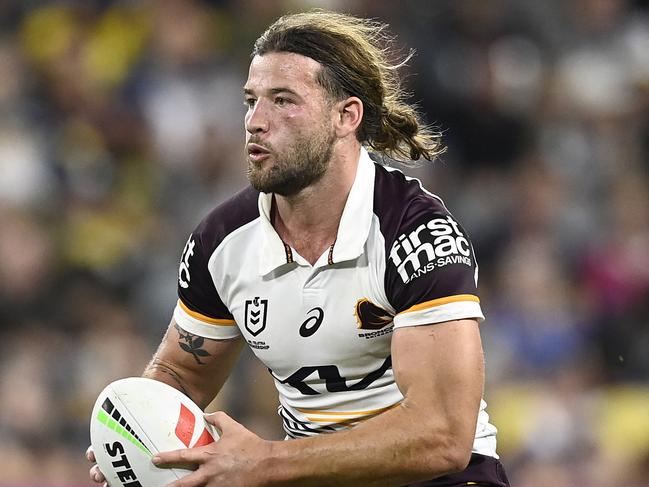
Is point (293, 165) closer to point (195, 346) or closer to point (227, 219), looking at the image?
point (227, 219)

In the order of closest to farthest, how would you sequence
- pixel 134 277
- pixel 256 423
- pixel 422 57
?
1. pixel 256 423
2. pixel 134 277
3. pixel 422 57

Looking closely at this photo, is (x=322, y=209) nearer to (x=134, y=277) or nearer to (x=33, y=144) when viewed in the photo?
(x=134, y=277)

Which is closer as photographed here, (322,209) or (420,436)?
(420,436)

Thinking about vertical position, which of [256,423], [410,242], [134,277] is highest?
[410,242]

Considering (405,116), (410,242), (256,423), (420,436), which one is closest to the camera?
(420,436)

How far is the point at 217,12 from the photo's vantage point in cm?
948

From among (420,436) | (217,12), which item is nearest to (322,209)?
(420,436)

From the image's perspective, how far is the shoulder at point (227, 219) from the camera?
410 centimetres

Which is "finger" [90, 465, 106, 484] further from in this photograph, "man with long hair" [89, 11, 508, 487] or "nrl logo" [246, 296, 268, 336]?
"nrl logo" [246, 296, 268, 336]

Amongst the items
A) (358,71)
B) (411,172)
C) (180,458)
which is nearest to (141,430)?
(180,458)

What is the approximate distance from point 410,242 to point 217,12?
6087 mm

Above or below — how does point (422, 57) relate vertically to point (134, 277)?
above

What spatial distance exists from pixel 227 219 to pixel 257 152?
35 centimetres

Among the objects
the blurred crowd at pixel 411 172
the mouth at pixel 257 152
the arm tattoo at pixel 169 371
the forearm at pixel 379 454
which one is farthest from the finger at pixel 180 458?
the blurred crowd at pixel 411 172
